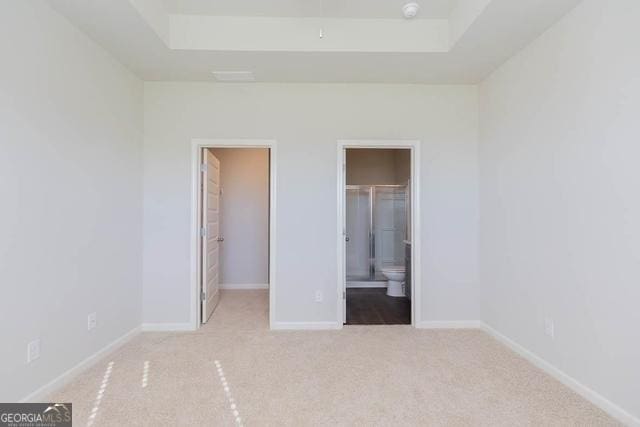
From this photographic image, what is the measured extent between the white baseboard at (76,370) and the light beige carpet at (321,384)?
0.06 meters

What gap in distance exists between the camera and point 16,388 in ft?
6.35

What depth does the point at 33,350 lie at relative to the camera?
2055 millimetres

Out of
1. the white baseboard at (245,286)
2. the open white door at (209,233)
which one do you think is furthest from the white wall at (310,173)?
the white baseboard at (245,286)

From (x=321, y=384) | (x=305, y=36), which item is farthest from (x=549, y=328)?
(x=305, y=36)

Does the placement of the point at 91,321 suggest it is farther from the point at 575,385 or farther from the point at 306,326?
the point at 575,385

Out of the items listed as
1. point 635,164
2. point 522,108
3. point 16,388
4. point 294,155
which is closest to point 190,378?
point 16,388

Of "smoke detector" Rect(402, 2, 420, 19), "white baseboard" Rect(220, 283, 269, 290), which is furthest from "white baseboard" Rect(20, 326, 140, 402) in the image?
"smoke detector" Rect(402, 2, 420, 19)

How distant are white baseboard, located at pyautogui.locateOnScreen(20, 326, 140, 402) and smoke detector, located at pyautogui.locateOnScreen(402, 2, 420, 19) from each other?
368cm

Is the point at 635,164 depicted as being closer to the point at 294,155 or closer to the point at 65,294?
the point at 294,155

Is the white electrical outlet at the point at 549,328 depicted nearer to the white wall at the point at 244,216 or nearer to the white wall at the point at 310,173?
the white wall at the point at 310,173

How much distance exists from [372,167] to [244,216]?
96.4 inches

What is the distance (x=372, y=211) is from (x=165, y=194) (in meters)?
3.49

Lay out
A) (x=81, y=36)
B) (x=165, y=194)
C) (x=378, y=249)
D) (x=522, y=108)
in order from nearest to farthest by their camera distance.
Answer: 1. (x=81, y=36)
2. (x=522, y=108)
3. (x=165, y=194)
4. (x=378, y=249)

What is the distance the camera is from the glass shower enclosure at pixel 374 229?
5.76m
